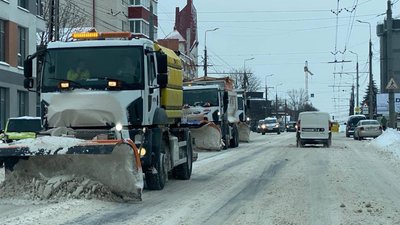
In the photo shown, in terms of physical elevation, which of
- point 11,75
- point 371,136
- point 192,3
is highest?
point 192,3

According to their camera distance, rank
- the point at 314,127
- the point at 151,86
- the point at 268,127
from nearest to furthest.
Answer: the point at 151,86
the point at 314,127
the point at 268,127

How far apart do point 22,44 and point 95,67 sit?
2618cm

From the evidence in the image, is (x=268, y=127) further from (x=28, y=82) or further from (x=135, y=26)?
(x=28, y=82)

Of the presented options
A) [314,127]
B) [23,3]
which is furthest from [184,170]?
[23,3]

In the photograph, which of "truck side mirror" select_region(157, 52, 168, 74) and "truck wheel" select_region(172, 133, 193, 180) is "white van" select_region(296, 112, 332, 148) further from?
"truck side mirror" select_region(157, 52, 168, 74)

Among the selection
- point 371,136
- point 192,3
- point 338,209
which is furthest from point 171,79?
point 192,3

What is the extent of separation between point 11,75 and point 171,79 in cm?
2216

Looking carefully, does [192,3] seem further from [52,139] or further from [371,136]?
[52,139]

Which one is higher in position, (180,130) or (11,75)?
(11,75)

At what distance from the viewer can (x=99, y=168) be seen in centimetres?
1097

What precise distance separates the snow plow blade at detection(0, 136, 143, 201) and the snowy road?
0.45 m

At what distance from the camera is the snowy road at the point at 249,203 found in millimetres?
9336

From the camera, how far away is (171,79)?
47.4 feet

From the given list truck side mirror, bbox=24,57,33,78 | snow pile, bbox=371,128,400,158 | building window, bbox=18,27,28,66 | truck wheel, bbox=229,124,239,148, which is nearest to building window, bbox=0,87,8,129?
building window, bbox=18,27,28,66
